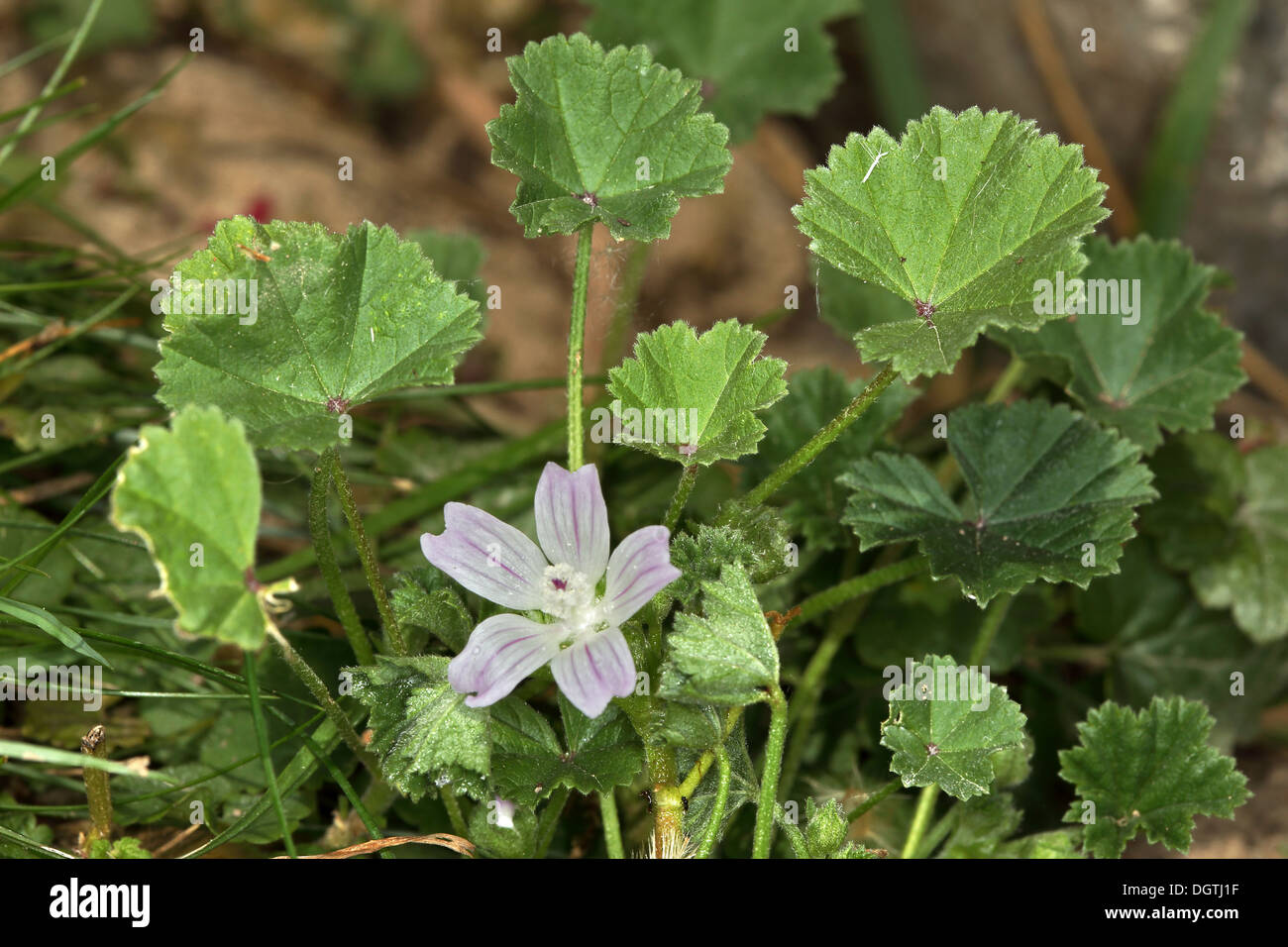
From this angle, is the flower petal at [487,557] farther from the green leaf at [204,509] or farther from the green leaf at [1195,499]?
the green leaf at [1195,499]

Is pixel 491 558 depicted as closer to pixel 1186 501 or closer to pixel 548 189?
pixel 548 189

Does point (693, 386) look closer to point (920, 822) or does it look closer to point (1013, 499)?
point (1013, 499)

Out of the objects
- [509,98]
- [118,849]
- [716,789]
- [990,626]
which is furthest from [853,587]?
[509,98]

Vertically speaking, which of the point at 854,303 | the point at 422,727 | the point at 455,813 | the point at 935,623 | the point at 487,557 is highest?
the point at 854,303

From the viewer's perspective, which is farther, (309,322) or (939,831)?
(939,831)

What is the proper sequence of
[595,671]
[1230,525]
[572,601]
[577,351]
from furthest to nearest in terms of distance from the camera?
[1230,525] < [577,351] < [572,601] < [595,671]

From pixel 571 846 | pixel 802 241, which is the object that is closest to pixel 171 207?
pixel 802 241
